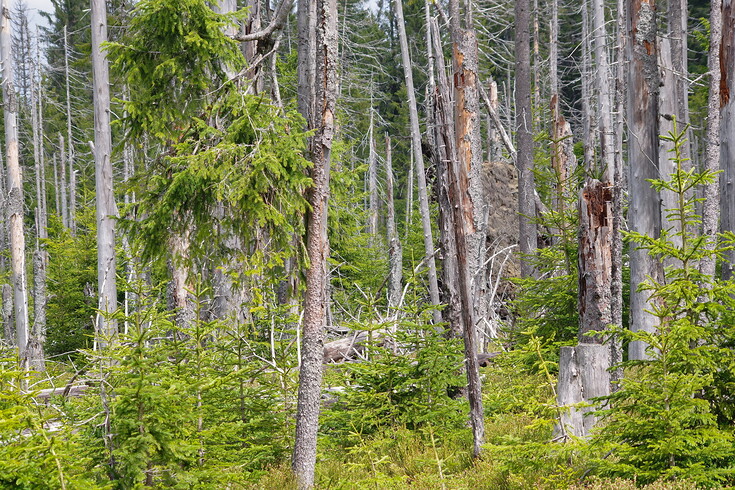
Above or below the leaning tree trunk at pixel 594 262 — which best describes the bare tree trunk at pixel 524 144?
above

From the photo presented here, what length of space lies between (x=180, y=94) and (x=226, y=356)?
137 inches

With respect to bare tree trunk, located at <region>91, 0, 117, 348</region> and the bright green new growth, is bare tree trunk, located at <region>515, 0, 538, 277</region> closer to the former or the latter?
bare tree trunk, located at <region>91, 0, 117, 348</region>

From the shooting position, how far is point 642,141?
8.82 metres

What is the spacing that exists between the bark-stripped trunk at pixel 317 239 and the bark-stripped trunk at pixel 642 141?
5.04m

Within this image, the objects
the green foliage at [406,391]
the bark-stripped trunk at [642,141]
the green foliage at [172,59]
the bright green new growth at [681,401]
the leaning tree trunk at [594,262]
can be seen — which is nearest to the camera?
the bright green new growth at [681,401]

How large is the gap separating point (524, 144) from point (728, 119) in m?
8.54

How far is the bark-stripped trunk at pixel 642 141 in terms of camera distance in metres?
8.68

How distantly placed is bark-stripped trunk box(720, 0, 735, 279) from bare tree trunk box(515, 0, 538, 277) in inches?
299

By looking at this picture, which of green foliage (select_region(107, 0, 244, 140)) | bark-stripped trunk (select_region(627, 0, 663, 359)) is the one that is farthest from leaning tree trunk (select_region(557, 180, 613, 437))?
green foliage (select_region(107, 0, 244, 140))

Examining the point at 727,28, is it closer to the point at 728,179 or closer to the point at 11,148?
the point at 728,179

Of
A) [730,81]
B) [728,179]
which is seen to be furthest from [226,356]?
[730,81]

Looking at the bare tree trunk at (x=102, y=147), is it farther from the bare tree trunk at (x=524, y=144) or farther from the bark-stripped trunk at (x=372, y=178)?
the bark-stripped trunk at (x=372, y=178)

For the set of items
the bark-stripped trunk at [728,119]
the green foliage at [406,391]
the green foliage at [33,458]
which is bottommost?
the green foliage at [406,391]

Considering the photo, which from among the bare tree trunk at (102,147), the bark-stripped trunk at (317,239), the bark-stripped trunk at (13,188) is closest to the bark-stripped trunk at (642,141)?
the bark-stripped trunk at (317,239)
